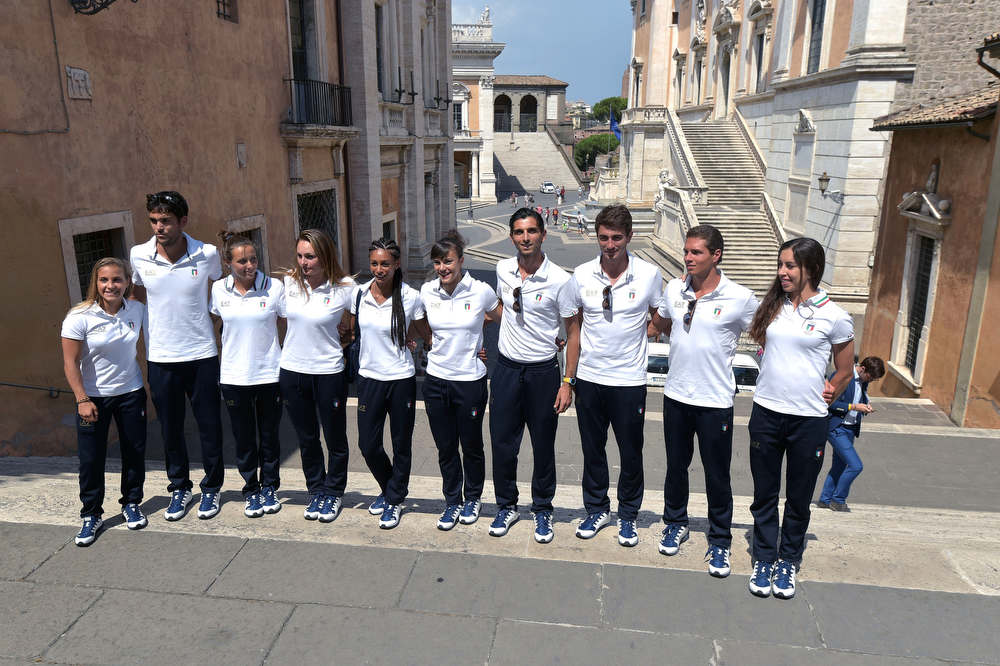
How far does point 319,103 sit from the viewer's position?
13.2m

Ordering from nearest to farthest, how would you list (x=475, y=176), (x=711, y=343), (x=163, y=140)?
(x=711, y=343)
(x=163, y=140)
(x=475, y=176)

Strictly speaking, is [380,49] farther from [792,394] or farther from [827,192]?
[792,394]

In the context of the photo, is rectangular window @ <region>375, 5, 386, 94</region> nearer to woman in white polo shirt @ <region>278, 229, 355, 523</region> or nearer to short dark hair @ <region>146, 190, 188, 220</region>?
short dark hair @ <region>146, 190, 188, 220</region>

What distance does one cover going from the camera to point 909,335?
13258 millimetres

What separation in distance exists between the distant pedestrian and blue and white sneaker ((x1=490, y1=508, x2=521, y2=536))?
317 cm

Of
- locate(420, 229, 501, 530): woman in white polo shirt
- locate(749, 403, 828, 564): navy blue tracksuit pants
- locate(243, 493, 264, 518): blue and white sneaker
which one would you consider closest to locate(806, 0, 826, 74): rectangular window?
locate(749, 403, 828, 564): navy blue tracksuit pants

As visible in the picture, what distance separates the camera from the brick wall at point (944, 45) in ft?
57.5

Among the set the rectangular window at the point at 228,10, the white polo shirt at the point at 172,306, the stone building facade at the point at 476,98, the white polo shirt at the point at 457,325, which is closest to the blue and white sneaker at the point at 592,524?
the white polo shirt at the point at 457,325

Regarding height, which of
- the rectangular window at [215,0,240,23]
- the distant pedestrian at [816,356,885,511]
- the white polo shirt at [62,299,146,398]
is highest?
the rectangular window at [215,0,240,23]

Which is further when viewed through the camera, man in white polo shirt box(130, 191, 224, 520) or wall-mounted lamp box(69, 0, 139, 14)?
wall-mounted lamp box(69, 0, 139, 14)

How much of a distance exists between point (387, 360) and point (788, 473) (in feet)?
8.45

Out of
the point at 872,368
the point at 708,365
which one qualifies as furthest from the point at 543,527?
the point at 872,368

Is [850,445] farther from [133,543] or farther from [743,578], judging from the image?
[133,543]

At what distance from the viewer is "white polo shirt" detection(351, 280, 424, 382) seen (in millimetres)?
4477
